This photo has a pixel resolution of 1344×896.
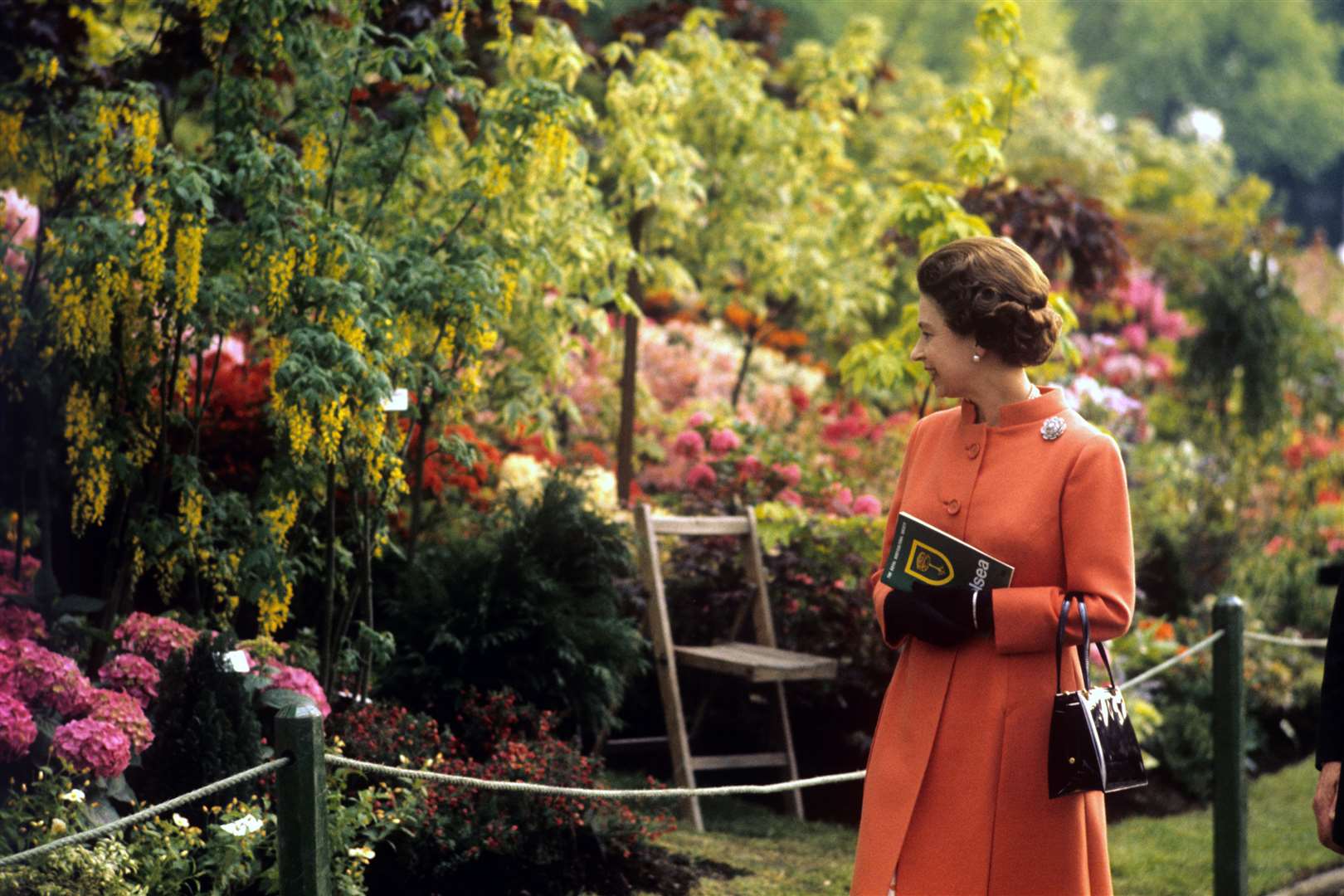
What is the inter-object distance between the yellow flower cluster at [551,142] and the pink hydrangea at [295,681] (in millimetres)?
1974

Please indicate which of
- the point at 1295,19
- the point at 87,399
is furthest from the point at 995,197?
the point at 1295,19

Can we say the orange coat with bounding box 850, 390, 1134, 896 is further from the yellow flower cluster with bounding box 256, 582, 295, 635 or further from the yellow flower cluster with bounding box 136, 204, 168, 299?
the yellow flower cluster with bounding box 136, 204, 168, 299

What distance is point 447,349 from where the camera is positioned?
502cm

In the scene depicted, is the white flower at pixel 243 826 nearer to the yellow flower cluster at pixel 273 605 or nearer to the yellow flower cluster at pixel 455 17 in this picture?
the yellow flower cluster at pixel 273 605

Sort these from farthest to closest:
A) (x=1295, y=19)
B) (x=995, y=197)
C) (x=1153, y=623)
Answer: (x=1295, y=19)
(x=1153, y=623)
(x=995, y=197)

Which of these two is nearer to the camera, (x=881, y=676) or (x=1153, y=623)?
(x=881, y=676)

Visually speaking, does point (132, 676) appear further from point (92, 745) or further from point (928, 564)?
point (928, 564)

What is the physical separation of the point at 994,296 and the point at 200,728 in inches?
98.2

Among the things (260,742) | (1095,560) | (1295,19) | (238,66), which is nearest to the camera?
(1095,560)

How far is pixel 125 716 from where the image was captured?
13.2 ft

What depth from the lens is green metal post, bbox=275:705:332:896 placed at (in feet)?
9.66

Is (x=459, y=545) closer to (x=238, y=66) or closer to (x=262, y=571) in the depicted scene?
(x=262, y=571)

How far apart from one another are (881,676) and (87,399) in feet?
11.5

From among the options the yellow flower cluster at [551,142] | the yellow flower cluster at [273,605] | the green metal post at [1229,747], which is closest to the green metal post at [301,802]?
the yellow flower cluster at [273,605]
